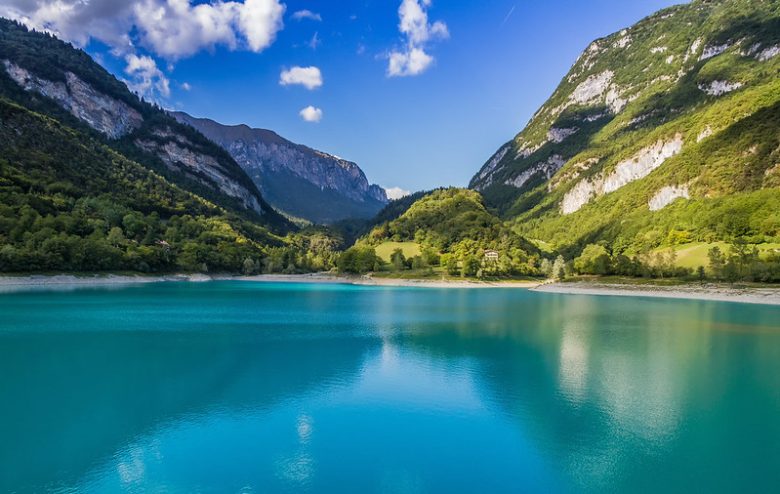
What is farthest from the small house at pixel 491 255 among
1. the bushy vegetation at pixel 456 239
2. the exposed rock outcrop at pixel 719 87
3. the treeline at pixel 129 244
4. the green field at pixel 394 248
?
the exposed rock outcrop at pixel 719 87

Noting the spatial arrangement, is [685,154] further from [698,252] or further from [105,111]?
[105,111]

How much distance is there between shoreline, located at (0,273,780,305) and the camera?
55422 millimetres

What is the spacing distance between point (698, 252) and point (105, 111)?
18108cm

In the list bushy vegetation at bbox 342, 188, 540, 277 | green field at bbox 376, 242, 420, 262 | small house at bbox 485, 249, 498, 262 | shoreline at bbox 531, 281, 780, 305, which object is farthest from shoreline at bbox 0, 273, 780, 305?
green field at bbox 376, 242, 420, 262

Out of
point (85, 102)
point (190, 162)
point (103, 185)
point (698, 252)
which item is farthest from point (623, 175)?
point (85, 102)

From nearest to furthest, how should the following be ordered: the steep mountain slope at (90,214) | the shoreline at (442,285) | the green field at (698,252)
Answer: the shoreline at (442,285)
the steep mountain slope at (90,214)
the green field at (698,252)

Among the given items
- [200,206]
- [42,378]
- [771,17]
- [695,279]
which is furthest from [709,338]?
[771,17]

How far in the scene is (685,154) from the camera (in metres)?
113

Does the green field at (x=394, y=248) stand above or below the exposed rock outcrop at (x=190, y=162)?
below

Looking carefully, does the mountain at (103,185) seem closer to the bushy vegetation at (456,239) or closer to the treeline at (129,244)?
the treeline at (129,244)

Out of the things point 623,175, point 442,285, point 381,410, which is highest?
point 623,175

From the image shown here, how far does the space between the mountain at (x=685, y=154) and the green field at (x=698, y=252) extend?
3425 mm

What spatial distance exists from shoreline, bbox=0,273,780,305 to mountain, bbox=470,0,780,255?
69.9 feet

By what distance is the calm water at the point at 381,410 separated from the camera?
32.2 feet
